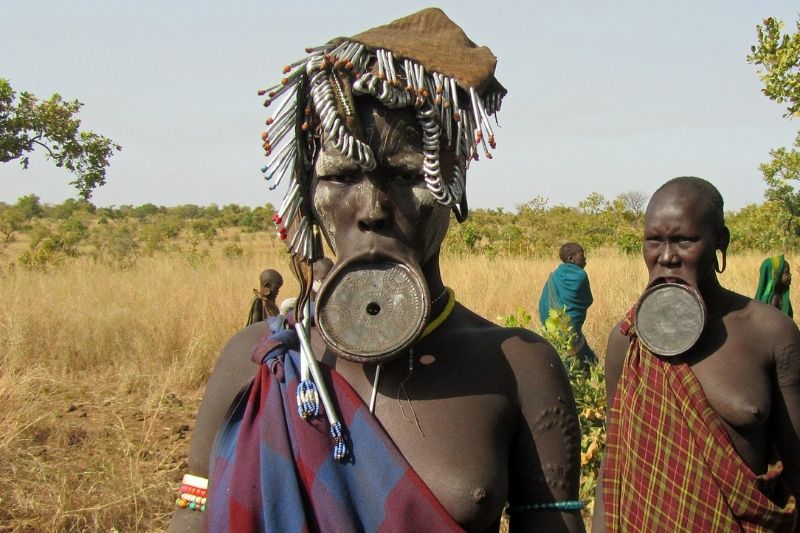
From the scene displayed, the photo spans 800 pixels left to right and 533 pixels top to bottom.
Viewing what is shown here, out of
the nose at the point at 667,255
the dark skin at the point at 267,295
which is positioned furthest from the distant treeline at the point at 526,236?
the nose at the point at 667,255

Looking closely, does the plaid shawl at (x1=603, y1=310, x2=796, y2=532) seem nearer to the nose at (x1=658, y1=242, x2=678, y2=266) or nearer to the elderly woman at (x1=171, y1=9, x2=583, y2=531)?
the nose at (x1=658, y1=242, x2=678, y2=266)

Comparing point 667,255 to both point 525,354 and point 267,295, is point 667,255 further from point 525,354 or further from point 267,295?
point 267,295

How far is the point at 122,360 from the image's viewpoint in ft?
26.4

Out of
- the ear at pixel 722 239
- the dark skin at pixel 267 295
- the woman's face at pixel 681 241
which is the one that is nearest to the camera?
the woman's face at pixel 681 241

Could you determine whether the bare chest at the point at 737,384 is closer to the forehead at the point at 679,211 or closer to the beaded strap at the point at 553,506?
the forehead at the point at 679,211

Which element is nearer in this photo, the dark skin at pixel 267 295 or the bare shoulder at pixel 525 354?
the bare shoulder at pixel 525 354

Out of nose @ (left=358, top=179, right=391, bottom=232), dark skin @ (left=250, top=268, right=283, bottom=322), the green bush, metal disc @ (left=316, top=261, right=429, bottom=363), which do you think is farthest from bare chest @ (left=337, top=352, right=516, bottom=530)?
dark skin @ (left=250, top=268, right=283, bottom=322)

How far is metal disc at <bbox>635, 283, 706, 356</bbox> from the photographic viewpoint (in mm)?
2664

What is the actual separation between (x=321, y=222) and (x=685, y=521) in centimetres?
173

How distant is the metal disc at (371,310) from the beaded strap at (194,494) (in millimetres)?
342

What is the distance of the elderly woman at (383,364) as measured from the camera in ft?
4.32

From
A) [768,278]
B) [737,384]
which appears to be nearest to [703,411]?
[737,384]

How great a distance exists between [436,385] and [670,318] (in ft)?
4.87

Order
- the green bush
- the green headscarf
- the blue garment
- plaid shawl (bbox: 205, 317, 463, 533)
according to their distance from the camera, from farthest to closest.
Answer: the blue garment, the green headscarf, the green bush, plaid shawl (bbox: 205, 317, 463, 533)
